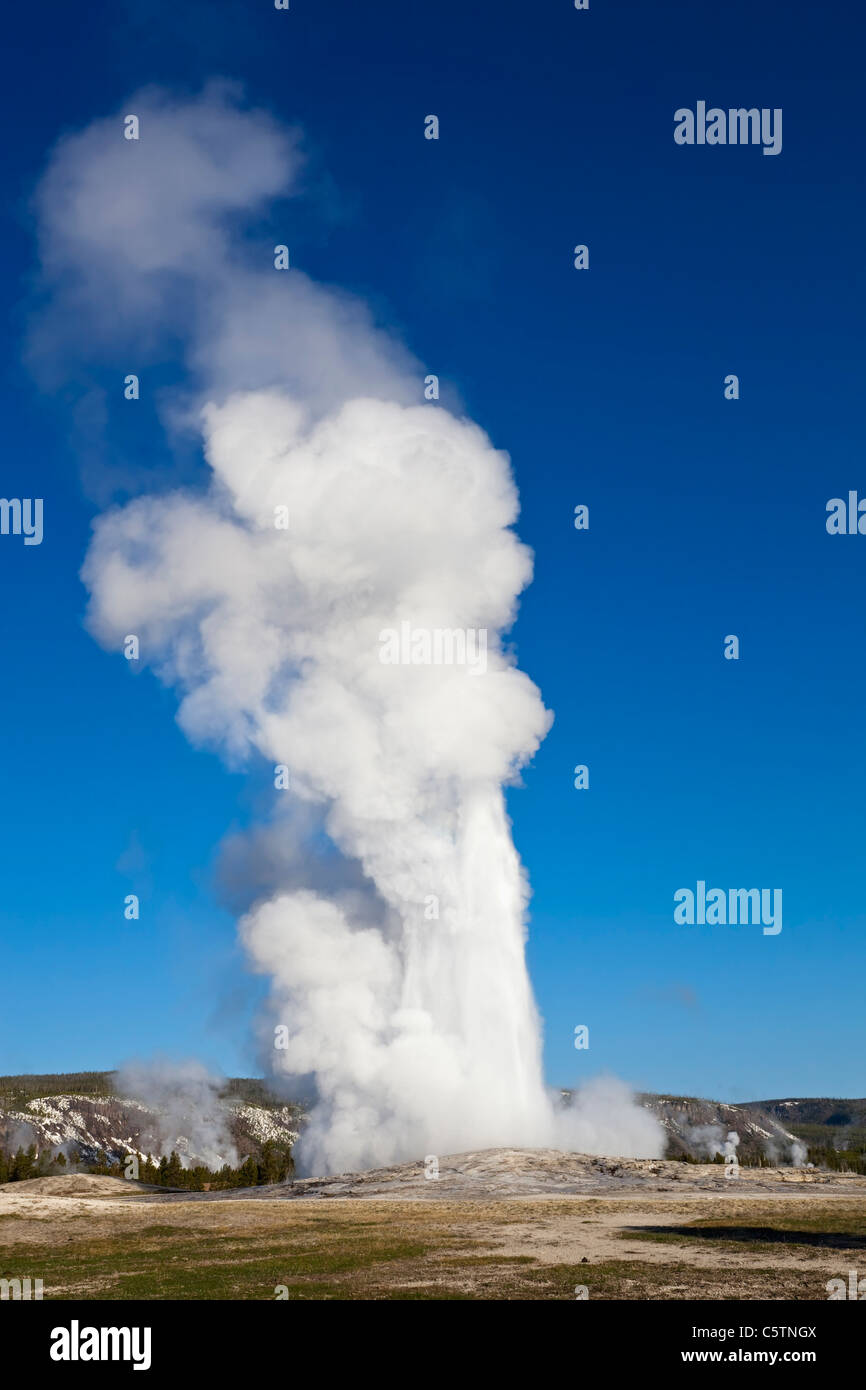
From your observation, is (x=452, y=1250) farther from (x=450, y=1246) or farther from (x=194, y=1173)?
(x=194, y=1173)

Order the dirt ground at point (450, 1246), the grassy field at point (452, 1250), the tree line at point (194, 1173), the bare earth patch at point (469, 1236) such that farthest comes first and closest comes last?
the tree line at point (194, 1173)
the bare earth patch at point (469, 1236)
the dirt ground at point (450, 1246)
the grassy field at point (452, 1250)

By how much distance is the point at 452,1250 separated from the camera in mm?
44031

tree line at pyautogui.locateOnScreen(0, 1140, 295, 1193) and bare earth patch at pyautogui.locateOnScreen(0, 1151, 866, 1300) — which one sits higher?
bare earth patch at pyautogui.locateOnScreen(0, 1151, 866, 1300)

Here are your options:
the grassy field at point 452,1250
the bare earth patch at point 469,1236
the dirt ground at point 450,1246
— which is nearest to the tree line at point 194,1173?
the bare earth patch at point 469,1236

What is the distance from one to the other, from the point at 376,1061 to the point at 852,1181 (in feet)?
172

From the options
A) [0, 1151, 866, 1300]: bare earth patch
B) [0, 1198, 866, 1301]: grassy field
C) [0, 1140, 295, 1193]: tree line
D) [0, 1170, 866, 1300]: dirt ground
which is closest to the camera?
[0, 1198, 866, 1301]: grassy field

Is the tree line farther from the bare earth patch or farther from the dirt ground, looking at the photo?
the dirt ground

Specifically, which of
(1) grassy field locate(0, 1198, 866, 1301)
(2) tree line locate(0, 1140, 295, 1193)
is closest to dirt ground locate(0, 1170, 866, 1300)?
(1) grassy field locate(0, 1198, 866, 1301)

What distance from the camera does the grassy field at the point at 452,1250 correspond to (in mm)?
33844

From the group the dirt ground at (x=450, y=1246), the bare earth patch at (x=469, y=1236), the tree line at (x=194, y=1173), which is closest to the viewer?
the dirt ground at (x=450, y=1246)

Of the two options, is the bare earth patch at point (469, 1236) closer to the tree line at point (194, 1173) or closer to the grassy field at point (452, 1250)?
the grassy field at point (452, 1250)

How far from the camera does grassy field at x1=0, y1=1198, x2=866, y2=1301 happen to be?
3384 centimetres

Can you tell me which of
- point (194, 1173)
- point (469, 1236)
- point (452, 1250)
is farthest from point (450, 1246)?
point (194, 1173)
